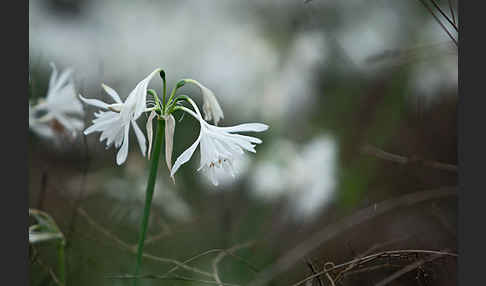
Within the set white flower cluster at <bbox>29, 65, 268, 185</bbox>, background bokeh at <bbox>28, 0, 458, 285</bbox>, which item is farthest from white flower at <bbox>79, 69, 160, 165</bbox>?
background bokeh at <bbox>28, 0, 458, 285</bbox>

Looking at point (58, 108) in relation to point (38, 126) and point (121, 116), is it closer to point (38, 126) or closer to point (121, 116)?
point (38, 126)

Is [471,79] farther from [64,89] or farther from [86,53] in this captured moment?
[86,53]

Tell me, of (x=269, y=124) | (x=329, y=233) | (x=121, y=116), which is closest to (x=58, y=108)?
(x=121, y=116)

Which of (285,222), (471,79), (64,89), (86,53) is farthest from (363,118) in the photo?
(64,89)

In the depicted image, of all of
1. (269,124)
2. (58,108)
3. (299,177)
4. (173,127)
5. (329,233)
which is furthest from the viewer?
(269,124)

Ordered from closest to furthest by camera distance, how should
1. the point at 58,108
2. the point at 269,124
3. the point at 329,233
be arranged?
1. the point at 58,108
2. the point at 329,233
3. the point at 269,124

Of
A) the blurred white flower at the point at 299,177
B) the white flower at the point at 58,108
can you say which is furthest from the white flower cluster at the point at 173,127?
the blurred white flower at the point at 299,177
